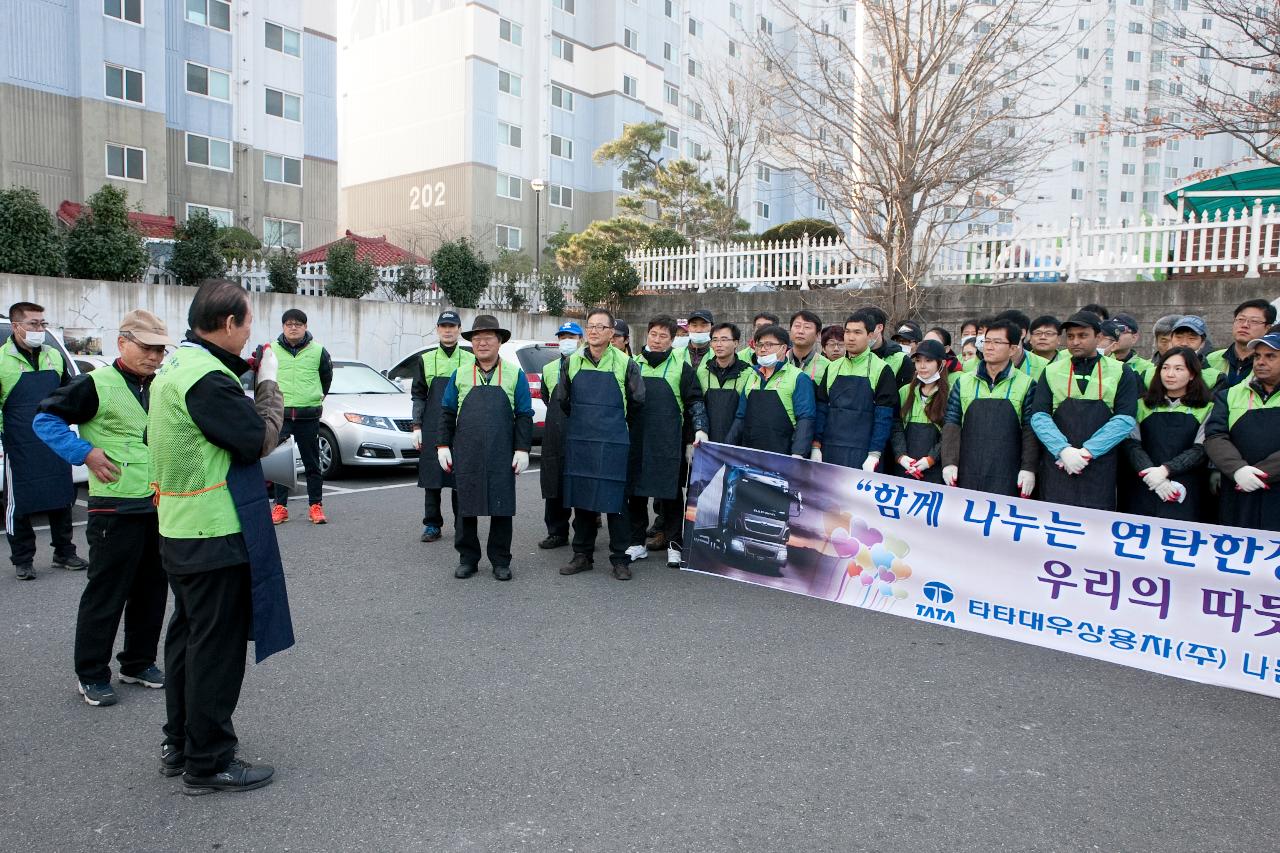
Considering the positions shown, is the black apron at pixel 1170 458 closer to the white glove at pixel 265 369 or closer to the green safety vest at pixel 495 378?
the green safety vest at pixel 495 378

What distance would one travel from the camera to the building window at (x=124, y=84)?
82.1 ft

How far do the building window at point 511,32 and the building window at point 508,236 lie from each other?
26.0 feet

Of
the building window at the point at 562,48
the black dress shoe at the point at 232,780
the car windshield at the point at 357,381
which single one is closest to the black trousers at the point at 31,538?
the black dress shoe at the point at 232,780

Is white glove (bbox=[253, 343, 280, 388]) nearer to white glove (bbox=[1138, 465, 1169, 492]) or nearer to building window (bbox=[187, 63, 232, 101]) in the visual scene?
white glove (bbox=[1138, 465, 1169, 492])

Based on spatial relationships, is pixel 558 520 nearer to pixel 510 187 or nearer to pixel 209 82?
pixel 209 82

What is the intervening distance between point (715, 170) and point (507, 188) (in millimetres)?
12656

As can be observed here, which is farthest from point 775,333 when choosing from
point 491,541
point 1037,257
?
point 1037,257

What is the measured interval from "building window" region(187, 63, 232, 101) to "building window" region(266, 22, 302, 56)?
2060 mm

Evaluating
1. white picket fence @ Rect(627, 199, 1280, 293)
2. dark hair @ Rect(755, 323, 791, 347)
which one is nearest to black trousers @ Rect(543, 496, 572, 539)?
dark hair @ Rect(755, 323, 791, 347)

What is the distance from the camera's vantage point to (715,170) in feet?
152

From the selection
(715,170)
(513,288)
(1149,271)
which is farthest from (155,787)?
(715,170)

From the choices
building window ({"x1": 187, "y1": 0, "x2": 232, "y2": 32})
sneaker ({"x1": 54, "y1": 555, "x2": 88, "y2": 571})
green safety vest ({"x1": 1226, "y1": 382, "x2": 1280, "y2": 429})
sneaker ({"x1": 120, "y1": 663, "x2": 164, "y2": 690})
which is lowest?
sneaker ({"x1": 120, "y1": 663, "x2": 164, "y2": 690})

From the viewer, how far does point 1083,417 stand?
556 centimetres

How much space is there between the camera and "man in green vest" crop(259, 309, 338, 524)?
8.23 m
